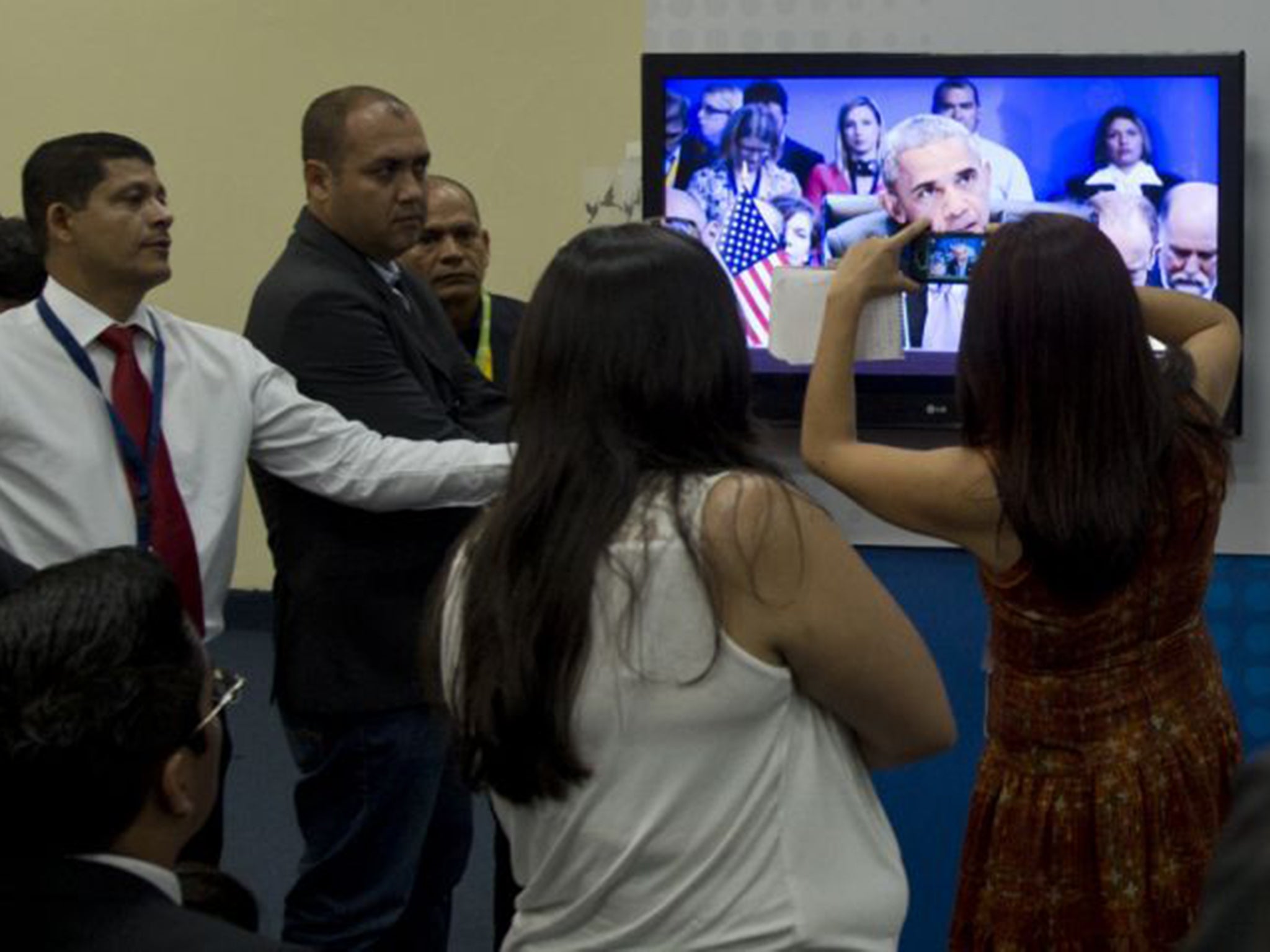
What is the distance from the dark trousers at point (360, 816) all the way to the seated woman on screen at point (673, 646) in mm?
1370

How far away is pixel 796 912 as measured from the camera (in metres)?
1.78

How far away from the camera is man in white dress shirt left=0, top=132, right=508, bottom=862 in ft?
9.19

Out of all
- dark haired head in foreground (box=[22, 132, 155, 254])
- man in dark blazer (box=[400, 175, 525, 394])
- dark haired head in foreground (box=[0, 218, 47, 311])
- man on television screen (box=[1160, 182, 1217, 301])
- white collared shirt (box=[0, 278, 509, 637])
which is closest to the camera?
white collared shirt (box=[0, 278, 509, 637])

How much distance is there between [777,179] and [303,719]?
4.06 feet

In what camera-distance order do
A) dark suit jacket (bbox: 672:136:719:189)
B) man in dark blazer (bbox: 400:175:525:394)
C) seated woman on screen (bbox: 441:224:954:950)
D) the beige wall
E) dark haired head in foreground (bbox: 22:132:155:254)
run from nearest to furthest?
1. seated woman on screen (bbox: 441:224:954:950)
2. dark haired head in foreground (bbox: 22:132:155:254)
3. dark suit jacket (bbox: 672:136:719:189)
4. man in dark blazer (bbox: 400:175:525:394)
5. the beige wall

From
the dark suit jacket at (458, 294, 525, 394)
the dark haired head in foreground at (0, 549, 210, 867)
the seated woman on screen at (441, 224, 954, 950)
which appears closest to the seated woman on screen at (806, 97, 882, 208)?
the dark suit jacket at (458, 294, 525, 394)

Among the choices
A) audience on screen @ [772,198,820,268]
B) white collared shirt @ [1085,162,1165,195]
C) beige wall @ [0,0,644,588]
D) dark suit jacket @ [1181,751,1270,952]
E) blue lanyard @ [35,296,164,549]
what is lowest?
dark suit jacket @ [1181,751,1270,952]

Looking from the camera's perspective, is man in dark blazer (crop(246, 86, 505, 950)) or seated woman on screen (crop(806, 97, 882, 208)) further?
seated woman on screen (crop(806, 97, 882, 208))

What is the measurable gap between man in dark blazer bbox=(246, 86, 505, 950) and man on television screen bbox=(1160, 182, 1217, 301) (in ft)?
3.84

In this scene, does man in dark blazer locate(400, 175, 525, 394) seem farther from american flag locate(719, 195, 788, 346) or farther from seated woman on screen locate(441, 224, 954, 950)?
seated woman on screen locate(441, 224, 954, 950)

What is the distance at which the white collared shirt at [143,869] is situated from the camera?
148 cm

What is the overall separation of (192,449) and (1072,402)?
1.23 metres

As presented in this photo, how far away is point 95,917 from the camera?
4.70ft

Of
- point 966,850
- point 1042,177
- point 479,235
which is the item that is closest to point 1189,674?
point 966,850
